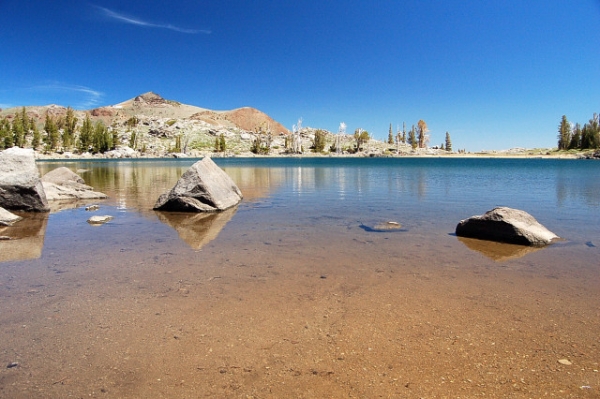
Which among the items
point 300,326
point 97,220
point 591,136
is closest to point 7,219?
point 97,220

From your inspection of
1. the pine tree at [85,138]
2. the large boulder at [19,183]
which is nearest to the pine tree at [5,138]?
the pine tree at [85,138]

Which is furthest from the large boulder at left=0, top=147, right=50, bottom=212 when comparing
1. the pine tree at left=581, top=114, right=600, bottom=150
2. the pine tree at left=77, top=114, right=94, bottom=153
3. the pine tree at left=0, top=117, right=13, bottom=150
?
the pine tree at left=581, top=114, right=600, bottom=150

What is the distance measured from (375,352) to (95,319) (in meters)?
4.41

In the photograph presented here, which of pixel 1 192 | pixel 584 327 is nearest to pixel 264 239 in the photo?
pixel 584 327

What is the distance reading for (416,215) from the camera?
15.9 metres

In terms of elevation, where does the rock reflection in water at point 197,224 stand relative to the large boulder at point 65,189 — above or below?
below

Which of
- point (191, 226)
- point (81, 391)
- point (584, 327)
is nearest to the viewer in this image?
point (81, 391)

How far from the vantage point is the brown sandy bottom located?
4.20 meters

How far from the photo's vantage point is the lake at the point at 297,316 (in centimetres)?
425

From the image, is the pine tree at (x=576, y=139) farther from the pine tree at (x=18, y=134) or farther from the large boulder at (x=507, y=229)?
the pine tree at (x=18, y=134)

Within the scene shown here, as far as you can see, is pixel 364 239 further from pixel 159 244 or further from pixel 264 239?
pixel 159 244

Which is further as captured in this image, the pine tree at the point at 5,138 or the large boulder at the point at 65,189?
the pine tree at the point at 5,138

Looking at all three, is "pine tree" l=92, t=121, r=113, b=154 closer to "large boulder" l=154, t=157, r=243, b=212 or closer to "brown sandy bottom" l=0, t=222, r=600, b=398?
"large boulder" l=154, t=157, r=243, b=212

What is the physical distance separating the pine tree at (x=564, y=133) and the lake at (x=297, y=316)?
21412 cm
